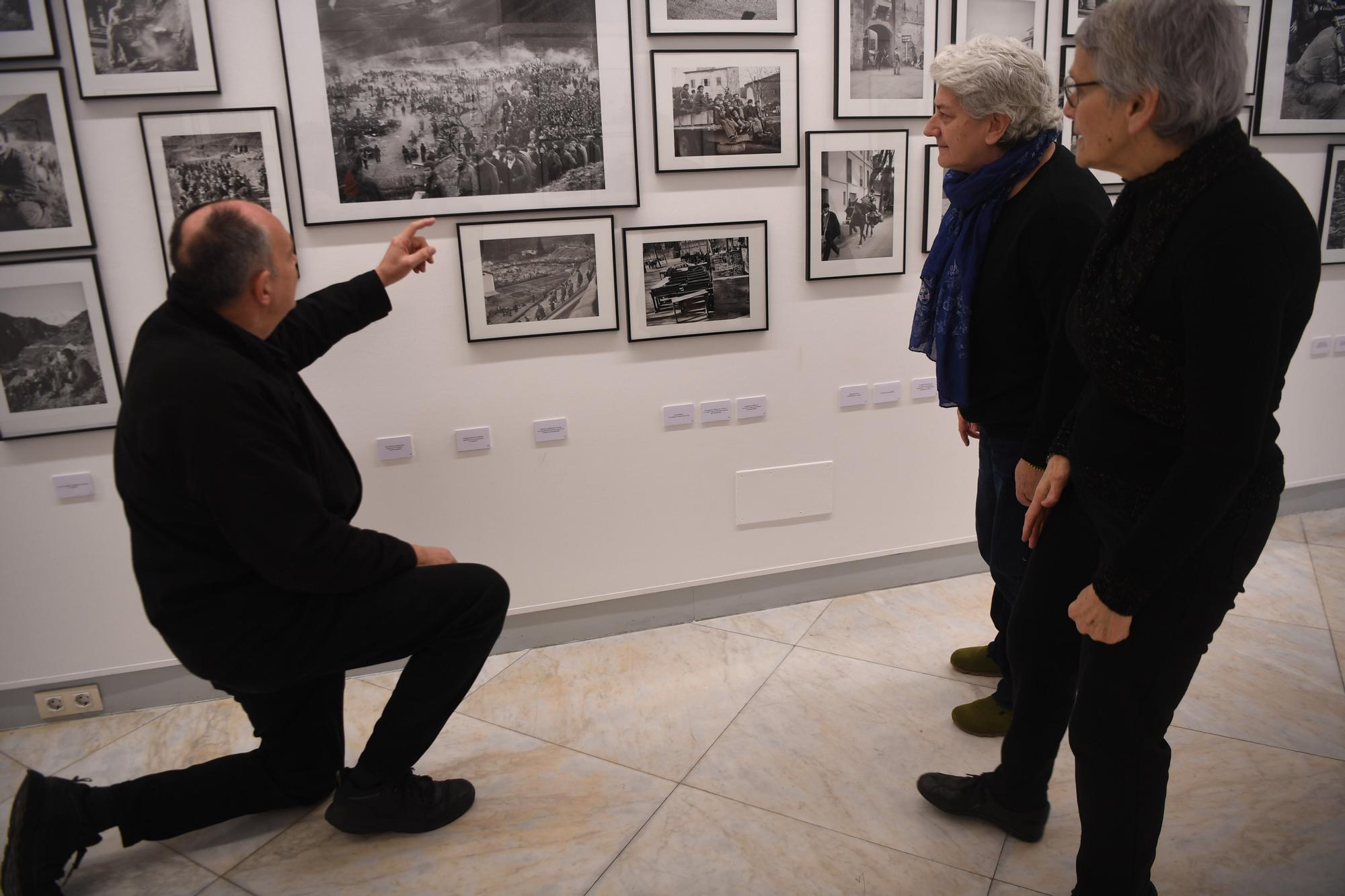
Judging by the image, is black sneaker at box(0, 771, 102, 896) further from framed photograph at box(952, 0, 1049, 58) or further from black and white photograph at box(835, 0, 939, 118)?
framed photograph at box(952, 0, 1049, 58)

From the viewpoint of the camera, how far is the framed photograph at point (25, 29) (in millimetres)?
2482

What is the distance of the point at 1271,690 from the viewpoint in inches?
116

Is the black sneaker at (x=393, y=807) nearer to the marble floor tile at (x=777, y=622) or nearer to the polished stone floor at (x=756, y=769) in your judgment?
the polished stone floor at (x=756, y=769)

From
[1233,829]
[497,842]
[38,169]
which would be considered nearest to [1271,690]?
[1233,829]

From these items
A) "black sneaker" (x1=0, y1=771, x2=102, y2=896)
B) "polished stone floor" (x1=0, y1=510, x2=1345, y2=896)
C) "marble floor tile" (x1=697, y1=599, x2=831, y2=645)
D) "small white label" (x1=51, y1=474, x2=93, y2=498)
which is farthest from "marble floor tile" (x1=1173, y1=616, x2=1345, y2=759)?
"small white label" (x1=51, y1=474, x2=93, y2=498)

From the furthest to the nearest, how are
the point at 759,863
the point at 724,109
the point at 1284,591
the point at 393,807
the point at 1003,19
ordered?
the point at 1284,591 < the point at 1003,19 < the point at 724,109 < the point at 393,807 < the point at 759,863

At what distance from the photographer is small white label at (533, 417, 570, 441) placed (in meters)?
3.19

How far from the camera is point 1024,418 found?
2.31m

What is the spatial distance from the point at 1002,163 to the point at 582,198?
1.41 m

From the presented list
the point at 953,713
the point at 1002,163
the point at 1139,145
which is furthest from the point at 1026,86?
the point at 953,713

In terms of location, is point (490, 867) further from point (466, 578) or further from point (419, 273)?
point (419, 273)

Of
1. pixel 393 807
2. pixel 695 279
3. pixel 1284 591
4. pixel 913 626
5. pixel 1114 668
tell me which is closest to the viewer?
pixel 1114 668

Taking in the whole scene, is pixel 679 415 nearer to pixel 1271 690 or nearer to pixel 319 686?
pixel 319 686

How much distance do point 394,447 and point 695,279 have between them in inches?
48.2
